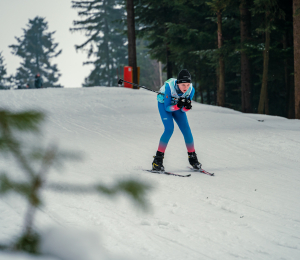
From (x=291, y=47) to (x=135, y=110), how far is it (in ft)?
30.9

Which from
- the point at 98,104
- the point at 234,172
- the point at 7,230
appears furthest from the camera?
the point at 98,104

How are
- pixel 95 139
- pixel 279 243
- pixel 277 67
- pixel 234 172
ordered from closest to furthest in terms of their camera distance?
pixel 279 243 < pixel 234 172 < pixel 95 139 < pixel 277 67

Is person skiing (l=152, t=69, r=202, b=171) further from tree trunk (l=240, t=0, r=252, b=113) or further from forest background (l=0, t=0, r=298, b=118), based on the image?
tree trunk (l=240, t=0, r=252, b=113)

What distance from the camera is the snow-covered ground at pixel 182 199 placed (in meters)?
2.96

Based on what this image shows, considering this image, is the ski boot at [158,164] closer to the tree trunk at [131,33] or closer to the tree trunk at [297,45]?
the tree trunk at [297,45]

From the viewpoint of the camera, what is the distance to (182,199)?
16.8 feet

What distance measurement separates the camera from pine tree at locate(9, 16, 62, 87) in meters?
60.8

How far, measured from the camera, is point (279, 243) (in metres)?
3.73

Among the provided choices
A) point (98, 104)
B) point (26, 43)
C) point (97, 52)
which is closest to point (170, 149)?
point (98, 104)

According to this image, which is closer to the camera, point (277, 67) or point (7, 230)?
point (7, 230)

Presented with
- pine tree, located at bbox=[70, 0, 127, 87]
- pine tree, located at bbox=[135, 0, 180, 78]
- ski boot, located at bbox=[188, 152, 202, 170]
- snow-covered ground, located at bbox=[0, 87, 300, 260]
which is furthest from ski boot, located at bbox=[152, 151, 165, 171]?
pine tree, located at bbox=[70, 0, 127, 87]

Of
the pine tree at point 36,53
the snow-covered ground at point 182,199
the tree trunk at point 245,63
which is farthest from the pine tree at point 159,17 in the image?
the pine tree at point 36,53

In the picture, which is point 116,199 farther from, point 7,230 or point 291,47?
point 291,47

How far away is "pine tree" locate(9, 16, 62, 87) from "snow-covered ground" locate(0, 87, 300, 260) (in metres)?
52.9
